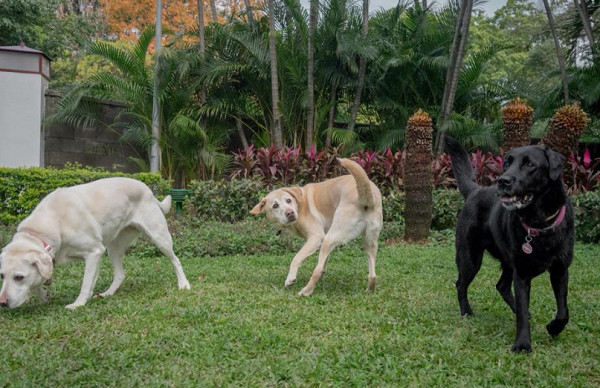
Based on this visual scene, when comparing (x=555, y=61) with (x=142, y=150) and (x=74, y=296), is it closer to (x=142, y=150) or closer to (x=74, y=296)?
(x=142, y=150)

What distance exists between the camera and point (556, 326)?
14.1ft

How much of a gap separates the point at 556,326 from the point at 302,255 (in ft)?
8.83

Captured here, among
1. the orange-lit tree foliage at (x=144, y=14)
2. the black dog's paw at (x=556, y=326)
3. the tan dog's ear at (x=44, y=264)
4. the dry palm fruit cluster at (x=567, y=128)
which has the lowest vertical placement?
the black dog's paw at (x=556, y=326)

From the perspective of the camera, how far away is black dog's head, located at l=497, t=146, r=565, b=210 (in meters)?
3.97

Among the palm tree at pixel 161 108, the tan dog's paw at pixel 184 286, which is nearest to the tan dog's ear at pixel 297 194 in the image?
the tan dog's paw at pixel 184 286

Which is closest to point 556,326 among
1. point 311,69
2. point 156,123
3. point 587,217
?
point 587,217

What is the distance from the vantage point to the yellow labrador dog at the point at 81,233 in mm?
4871

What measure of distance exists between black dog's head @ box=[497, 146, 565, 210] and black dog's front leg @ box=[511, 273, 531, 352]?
24.8 inches

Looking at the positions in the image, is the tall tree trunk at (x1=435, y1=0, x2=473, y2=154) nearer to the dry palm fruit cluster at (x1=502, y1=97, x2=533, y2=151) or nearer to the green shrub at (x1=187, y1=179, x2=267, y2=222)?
the dry palm fruit cluster at (x1=502, y1=97, x2=533, y2=151)

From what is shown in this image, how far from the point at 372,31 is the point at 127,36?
17629 millimetres

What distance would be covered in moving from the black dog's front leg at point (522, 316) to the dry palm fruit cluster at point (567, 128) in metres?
8.95

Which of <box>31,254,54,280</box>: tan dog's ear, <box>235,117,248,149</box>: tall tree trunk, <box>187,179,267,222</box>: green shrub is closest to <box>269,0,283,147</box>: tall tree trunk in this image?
<box>235,117,248,149</box>: tall tree trunk

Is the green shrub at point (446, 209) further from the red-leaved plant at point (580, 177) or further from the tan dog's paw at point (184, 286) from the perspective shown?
the tan dog's paw at point (184, 286)

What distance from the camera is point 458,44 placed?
16.4m
